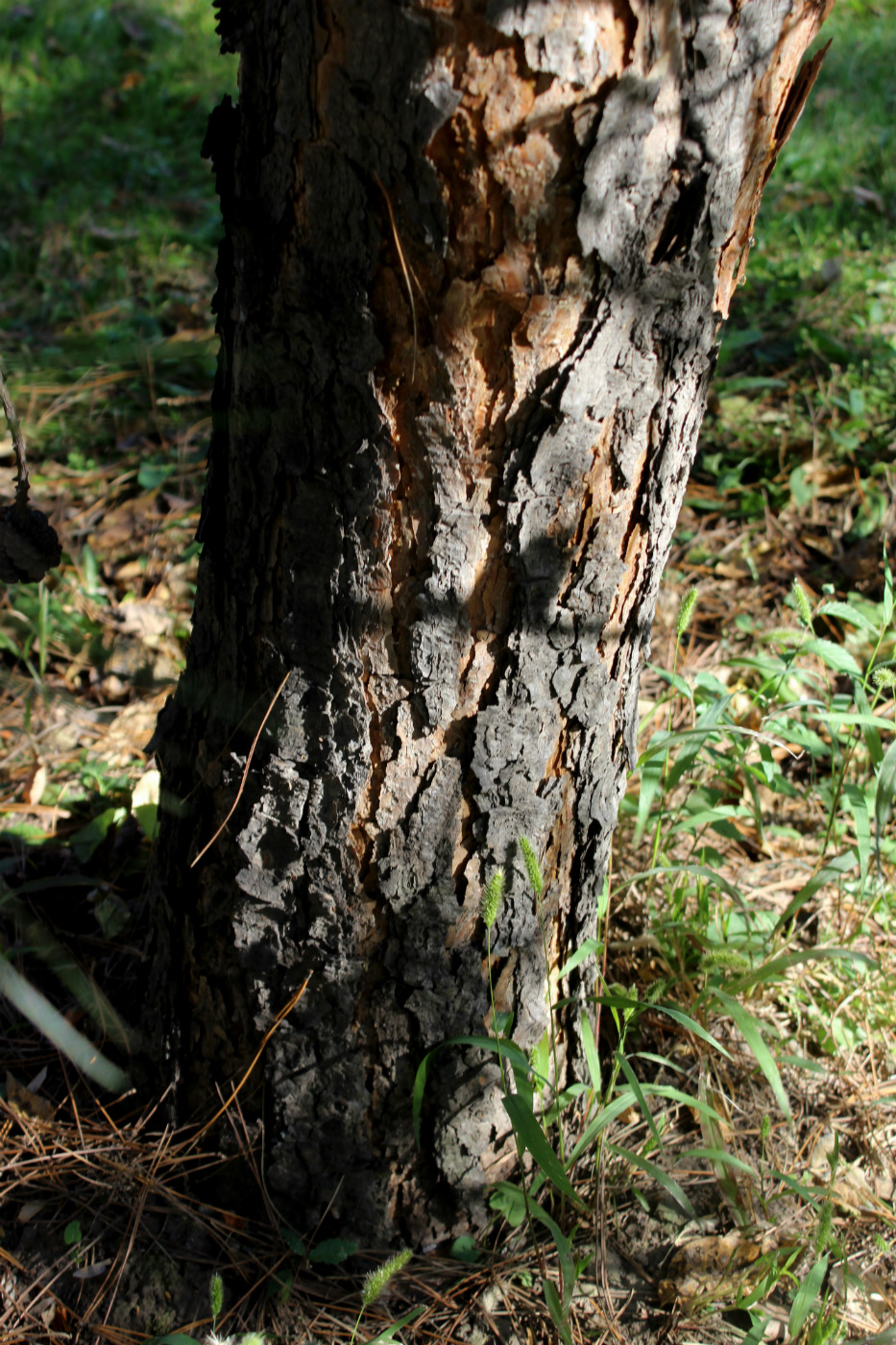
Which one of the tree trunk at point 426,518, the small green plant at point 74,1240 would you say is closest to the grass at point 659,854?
the small green plant at point 74,1240

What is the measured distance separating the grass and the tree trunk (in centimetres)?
14

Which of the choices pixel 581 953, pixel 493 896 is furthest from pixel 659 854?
pixel 493 896

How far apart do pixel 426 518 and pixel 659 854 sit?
1009mm

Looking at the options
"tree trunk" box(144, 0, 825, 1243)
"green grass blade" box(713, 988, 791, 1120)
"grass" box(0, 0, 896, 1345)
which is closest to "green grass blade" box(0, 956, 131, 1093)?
"grass" box(0, 0, 896, 1345)

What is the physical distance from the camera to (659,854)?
6.10 ft

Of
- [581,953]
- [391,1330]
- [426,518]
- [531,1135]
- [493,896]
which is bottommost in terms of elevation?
[391,1330]

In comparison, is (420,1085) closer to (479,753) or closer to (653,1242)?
(479,753)

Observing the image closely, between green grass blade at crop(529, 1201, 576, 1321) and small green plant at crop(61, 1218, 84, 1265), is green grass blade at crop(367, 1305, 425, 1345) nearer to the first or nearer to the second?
green grass blade at crop(529, 1201, 576, 1321)

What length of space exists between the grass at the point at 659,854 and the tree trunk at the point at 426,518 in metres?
0.14

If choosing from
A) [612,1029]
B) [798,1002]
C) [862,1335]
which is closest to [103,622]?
[612,1029]

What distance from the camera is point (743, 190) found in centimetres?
109

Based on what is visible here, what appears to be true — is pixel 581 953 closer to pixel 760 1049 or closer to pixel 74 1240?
pixel 760 1049

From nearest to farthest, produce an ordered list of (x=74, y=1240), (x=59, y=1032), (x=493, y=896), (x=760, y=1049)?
(x=493, y=896) < (x=760, y=1049) < (x=74, y=1240) < (x=59, y=1032)

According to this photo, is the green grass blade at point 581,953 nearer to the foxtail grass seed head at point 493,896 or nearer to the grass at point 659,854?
the grass at point 659,854
